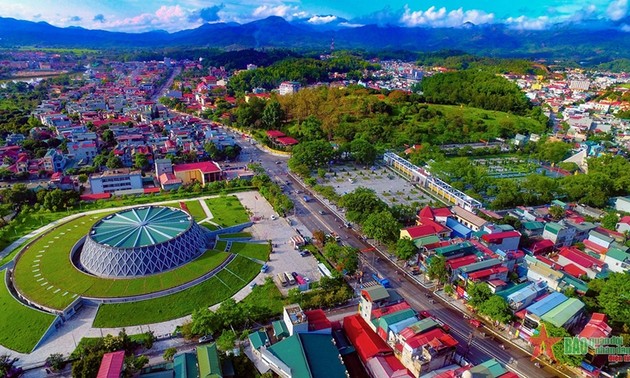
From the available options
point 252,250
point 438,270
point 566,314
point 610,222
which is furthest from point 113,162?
point 610,222

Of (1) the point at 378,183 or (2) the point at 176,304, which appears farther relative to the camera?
(1) the point at 378,183

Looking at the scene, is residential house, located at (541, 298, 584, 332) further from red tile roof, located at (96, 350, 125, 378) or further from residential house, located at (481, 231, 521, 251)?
red tile roof, located at (96, 350, 125, 378)

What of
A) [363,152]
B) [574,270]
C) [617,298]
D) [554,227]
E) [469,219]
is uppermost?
[363,152]

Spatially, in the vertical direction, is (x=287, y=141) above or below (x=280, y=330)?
above

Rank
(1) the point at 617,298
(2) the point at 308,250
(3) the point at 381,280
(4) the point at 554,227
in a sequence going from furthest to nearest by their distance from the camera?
(4) the point at 554,227, (2) the point at 308,250, (3) the point at 381,280, (1) the point at 617,298

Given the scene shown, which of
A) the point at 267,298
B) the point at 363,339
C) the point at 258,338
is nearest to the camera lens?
the point at 258,338

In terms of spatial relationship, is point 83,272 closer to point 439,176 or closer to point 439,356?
point 439,356

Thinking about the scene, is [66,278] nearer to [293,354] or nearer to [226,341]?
[226,341]

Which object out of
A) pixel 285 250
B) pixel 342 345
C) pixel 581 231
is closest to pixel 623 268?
pixel 581 231
